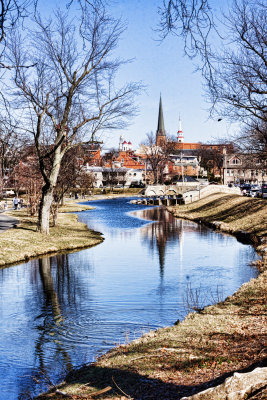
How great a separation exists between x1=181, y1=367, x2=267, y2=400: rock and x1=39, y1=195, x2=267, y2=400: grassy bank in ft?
0.60

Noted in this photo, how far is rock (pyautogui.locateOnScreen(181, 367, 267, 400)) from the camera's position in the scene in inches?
235

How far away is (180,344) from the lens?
32.2 ft

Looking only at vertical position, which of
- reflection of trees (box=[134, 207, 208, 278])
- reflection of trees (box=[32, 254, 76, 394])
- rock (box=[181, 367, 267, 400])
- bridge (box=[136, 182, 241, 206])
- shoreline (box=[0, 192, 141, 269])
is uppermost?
bridge (box=[136, 182, 241, 206])

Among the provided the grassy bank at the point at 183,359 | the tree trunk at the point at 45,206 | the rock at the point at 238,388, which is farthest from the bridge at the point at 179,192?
the rock at the point at 238,388

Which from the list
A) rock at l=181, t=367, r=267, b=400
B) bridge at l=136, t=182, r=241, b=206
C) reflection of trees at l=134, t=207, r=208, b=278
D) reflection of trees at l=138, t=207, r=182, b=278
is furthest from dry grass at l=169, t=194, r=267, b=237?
rock at l=181, t=367, r=267, b=400

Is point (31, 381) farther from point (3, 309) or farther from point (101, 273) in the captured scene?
point (101, 273)

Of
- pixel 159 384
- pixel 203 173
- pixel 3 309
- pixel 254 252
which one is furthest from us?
pixel 203 173

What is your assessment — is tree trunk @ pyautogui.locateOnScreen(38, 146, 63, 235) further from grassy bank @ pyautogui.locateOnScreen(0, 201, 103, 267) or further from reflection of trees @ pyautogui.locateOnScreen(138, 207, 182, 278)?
reflection of trees @ pyautogui.locateOnScreen(138, 207, 182, 278)

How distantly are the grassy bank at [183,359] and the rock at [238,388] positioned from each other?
18 centimetres

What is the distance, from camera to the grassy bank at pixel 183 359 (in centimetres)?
751

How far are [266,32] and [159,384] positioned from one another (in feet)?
59.3

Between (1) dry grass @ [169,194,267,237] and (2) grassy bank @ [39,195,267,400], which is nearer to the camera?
(2) grassy bank @ [39,195,267,400]

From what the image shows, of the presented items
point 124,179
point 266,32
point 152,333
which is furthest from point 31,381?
point 124,179

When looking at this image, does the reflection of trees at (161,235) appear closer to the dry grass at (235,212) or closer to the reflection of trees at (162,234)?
the reflection of trees at (162,234)
